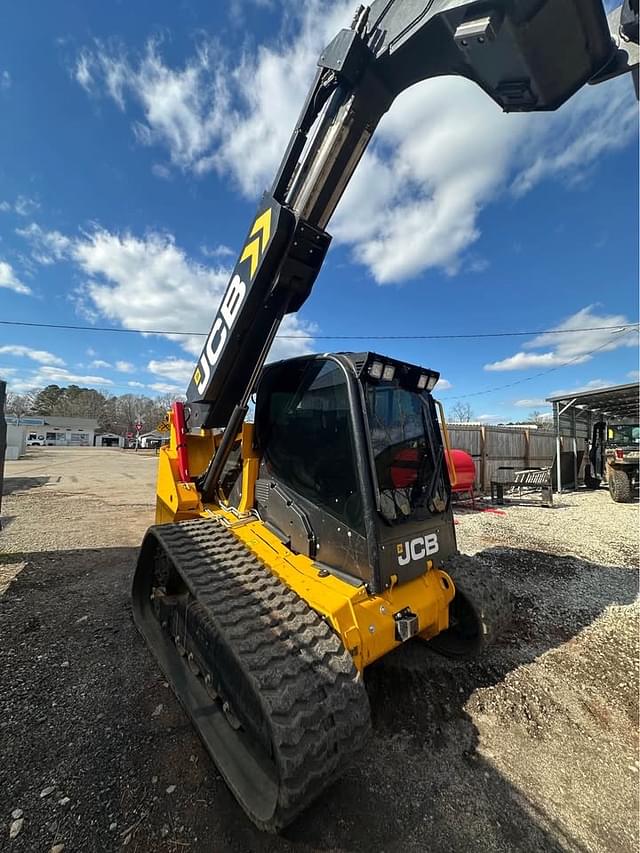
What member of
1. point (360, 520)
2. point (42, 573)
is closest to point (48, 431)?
point (42, 573)

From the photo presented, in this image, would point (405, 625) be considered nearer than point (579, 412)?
Yes

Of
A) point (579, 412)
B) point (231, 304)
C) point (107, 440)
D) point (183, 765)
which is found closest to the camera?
point (183, 765)

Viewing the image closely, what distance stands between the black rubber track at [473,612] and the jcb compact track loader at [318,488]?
16mm

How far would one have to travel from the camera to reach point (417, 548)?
2.43 m

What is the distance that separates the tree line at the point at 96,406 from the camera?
82312 mm

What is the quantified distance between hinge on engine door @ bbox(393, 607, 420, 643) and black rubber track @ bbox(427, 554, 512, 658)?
0.85 metres

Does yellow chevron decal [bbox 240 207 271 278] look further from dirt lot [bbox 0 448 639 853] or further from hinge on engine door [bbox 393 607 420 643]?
dirt lot [bbox 0 448 639 853]

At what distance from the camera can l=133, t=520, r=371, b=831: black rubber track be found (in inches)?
59.1

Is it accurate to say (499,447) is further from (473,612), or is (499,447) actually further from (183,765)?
(183,765)

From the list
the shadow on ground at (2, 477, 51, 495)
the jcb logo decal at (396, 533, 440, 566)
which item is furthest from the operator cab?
the shadow on ground at (2, 477, 51, 495)

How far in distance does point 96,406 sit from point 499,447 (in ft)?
302

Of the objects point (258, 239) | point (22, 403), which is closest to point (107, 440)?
point (22, 403)

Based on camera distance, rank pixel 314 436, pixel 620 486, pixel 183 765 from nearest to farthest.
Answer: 1. pixel 183 765
2. pixel 314 436
3. pixel 620 486

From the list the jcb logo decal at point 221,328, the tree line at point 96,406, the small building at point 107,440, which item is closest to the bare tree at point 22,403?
the tree line at point 96,406
